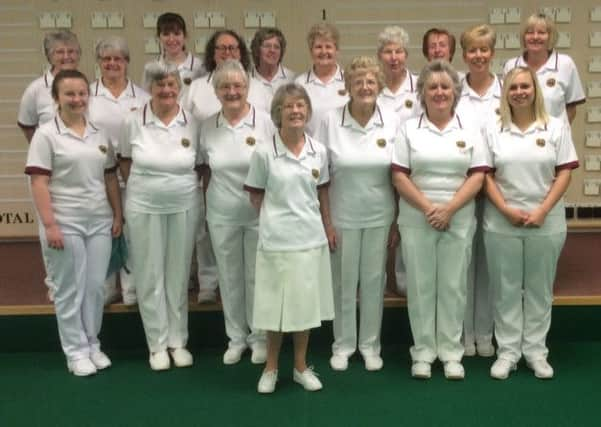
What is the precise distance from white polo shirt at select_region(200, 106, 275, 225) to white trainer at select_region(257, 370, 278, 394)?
734 millimetres

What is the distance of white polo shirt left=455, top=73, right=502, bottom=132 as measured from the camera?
3555 mm

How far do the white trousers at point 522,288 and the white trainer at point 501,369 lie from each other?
0.03 metres

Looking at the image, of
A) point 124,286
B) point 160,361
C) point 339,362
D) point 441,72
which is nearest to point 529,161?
point 441,72

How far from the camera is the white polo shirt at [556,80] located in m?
3.94

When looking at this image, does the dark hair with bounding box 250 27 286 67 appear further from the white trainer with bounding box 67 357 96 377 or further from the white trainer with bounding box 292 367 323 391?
the white trainer with bounding box 67 357 96 377

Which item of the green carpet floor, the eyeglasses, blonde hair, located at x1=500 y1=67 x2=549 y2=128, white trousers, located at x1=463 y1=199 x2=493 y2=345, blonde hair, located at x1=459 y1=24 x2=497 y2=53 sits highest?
blonde hair, located at x1=459 y1=24 x2=497 y2=53

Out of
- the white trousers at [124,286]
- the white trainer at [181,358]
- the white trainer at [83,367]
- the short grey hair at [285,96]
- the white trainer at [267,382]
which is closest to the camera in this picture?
the short grey hair at [285,96]

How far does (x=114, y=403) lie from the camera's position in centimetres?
345

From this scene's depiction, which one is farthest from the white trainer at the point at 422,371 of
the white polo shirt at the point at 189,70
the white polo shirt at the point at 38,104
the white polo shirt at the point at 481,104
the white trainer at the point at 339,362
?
the white polo shirt at the point at 38,104

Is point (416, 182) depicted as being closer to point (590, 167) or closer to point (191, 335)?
point (191, 335)

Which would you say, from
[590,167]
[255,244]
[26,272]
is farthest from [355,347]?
[590,167]

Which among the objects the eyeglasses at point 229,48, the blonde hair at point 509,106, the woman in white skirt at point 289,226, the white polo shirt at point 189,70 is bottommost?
the woman in white skirt at point 289,226

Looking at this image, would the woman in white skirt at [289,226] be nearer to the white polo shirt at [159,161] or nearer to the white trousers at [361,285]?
the white trousers at [361,285]

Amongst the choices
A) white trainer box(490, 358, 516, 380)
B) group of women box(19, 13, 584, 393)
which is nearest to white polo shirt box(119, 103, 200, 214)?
group of women box(19, 13, 584, 393)
